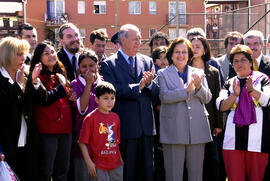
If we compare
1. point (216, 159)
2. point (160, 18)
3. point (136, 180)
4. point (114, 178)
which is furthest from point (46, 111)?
point (160, 18)

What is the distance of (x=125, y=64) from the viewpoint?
4.93 meters

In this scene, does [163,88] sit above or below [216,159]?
above

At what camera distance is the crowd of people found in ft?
14.2

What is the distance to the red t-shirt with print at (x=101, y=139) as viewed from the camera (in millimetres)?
4375

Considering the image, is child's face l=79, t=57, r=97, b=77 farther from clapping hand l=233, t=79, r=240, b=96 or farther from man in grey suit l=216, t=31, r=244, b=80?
man in grey suit l=216, t=31, r=244, b=80

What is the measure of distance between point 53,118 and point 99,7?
38.0 metres

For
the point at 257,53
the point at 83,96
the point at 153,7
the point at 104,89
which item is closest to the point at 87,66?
the point at 83,96

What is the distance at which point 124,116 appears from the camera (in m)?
4.84

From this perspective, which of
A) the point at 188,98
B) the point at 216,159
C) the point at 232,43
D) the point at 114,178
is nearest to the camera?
the point at 114,178

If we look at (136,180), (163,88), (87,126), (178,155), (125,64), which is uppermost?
(125,64)

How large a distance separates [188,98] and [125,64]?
0.93 m

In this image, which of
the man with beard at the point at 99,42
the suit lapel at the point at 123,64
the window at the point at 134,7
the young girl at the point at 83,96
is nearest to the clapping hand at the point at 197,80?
the suit lapel at the point at 123,64

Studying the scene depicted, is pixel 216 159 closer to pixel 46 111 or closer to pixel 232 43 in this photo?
pixel 232 43

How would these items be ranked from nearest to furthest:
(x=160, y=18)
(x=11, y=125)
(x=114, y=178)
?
(x=11, y=125)
(x=114, y=178)
(x=160, y=18)
